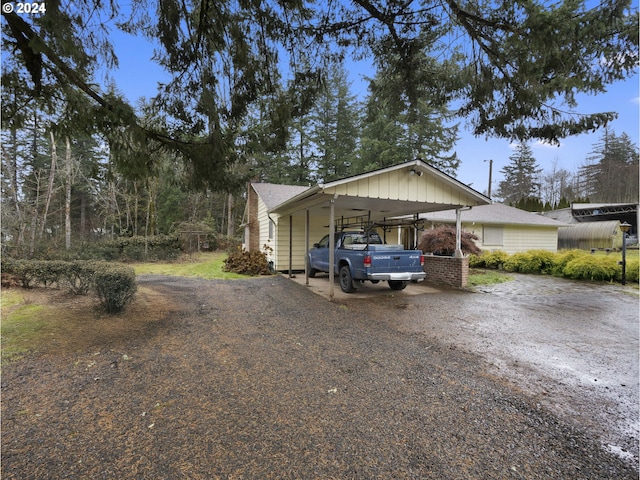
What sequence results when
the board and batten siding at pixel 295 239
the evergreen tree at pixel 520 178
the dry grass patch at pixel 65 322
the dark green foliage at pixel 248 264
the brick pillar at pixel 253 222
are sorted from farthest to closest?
Result: the evergreen tree at pixel 520 178
the brick pillar at pixel 253 222
the board and batten siding at pixel 295 239
the dark green foliage at pixel 248 264
the dry grass patch at pixel 65 322

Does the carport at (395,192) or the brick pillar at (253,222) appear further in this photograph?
the brick pillar at (253,222)

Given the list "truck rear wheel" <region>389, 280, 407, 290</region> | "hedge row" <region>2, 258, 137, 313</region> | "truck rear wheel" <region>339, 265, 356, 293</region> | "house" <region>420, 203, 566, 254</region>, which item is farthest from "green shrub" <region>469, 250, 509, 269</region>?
"hedge row" <region>2, 258, 137, 313</region>

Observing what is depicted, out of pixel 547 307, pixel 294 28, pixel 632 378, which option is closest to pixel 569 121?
pixel 632 378

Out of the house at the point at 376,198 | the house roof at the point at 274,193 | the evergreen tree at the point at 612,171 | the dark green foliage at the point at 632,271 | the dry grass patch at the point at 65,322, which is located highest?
the evergreen tree at the point at 612,171

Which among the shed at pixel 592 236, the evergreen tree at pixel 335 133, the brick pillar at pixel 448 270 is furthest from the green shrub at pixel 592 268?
the evergreen tree at pixel 335 133

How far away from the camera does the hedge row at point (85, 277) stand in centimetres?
529

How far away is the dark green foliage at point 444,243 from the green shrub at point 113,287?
10.4m

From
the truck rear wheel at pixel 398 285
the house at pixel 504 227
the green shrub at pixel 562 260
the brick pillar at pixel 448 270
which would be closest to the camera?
the truck rear wheel at pixel 398 285

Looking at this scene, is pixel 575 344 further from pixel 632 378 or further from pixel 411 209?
pixel 411 209

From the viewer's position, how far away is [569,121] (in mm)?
3906

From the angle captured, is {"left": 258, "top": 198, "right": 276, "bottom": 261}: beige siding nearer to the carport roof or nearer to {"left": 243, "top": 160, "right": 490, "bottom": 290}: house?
{"left": 243, "top": 160, "right": 490, "bottom": 290}: house

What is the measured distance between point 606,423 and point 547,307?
517 centimetres

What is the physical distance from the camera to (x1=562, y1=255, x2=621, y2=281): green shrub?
10173mm

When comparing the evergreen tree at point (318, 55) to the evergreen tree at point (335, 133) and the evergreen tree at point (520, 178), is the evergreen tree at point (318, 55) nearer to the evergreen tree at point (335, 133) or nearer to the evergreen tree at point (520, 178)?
the evergreen tree at point (335, 133)
